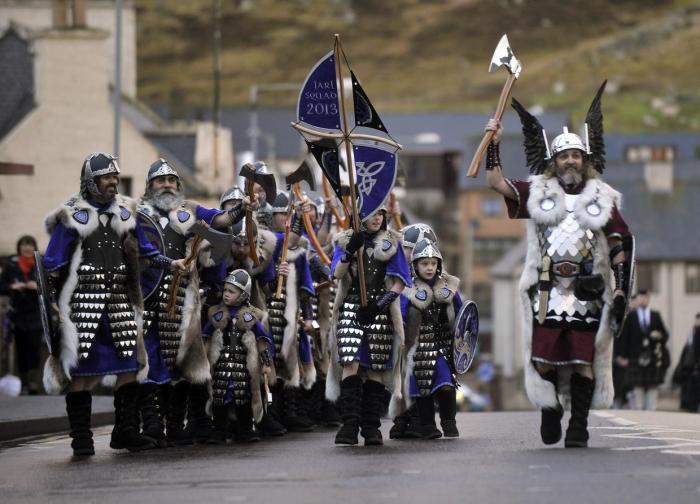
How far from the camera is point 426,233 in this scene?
54.9ft

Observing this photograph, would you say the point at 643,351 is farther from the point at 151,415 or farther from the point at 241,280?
the point at 151,415

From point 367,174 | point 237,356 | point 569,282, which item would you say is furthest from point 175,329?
point 569,282

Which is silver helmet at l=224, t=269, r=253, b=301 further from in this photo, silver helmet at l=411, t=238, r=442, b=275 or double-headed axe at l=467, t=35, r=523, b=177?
double-headed axe at l=467, t=35, r=523, b=177

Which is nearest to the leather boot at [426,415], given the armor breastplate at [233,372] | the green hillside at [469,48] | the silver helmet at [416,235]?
the silver helmet at [416,235]

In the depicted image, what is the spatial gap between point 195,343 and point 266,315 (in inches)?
34.6

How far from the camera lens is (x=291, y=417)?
17.9 meters

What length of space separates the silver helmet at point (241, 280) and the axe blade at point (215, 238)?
658 millimetres

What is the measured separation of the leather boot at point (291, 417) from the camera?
1788 cm

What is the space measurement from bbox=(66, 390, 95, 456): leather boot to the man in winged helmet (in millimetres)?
3211

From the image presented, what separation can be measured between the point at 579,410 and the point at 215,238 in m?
3.10

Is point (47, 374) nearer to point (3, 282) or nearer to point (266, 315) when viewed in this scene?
point (266, 315)

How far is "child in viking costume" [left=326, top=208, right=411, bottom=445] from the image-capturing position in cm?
1483

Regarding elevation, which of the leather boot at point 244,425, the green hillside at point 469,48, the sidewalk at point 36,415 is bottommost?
the sidewalk at point 36,415

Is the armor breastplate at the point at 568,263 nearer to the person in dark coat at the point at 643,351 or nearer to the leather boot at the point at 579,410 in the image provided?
the leather boot at the point at 579,410
